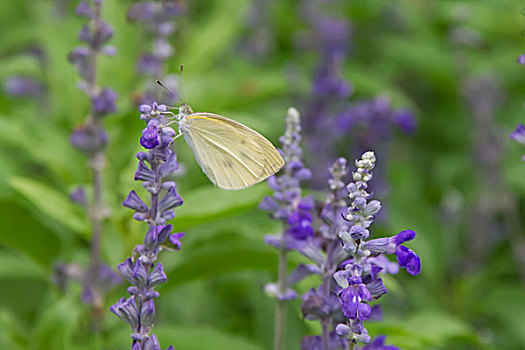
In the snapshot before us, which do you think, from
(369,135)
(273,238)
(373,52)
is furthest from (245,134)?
(373,52)

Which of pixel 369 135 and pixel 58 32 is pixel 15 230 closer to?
pixel 58 32

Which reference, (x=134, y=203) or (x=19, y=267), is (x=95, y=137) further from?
(x=134, y=203)

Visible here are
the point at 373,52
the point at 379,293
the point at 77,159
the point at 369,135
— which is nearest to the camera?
the point at 379,293

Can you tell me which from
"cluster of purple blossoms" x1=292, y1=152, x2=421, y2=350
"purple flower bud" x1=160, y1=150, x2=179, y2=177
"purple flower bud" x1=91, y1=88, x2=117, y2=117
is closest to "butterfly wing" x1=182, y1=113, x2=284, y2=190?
"cluster of purple blossoms" x1=292, y1=152, x2=421, y2=350

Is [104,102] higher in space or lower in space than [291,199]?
higher

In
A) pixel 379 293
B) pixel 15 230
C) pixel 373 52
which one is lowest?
pixel 379 293

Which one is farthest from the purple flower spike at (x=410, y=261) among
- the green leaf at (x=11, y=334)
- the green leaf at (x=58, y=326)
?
the green leaf at (x=11, y=334)

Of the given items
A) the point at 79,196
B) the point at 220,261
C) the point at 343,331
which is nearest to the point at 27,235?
the point at 79,196
